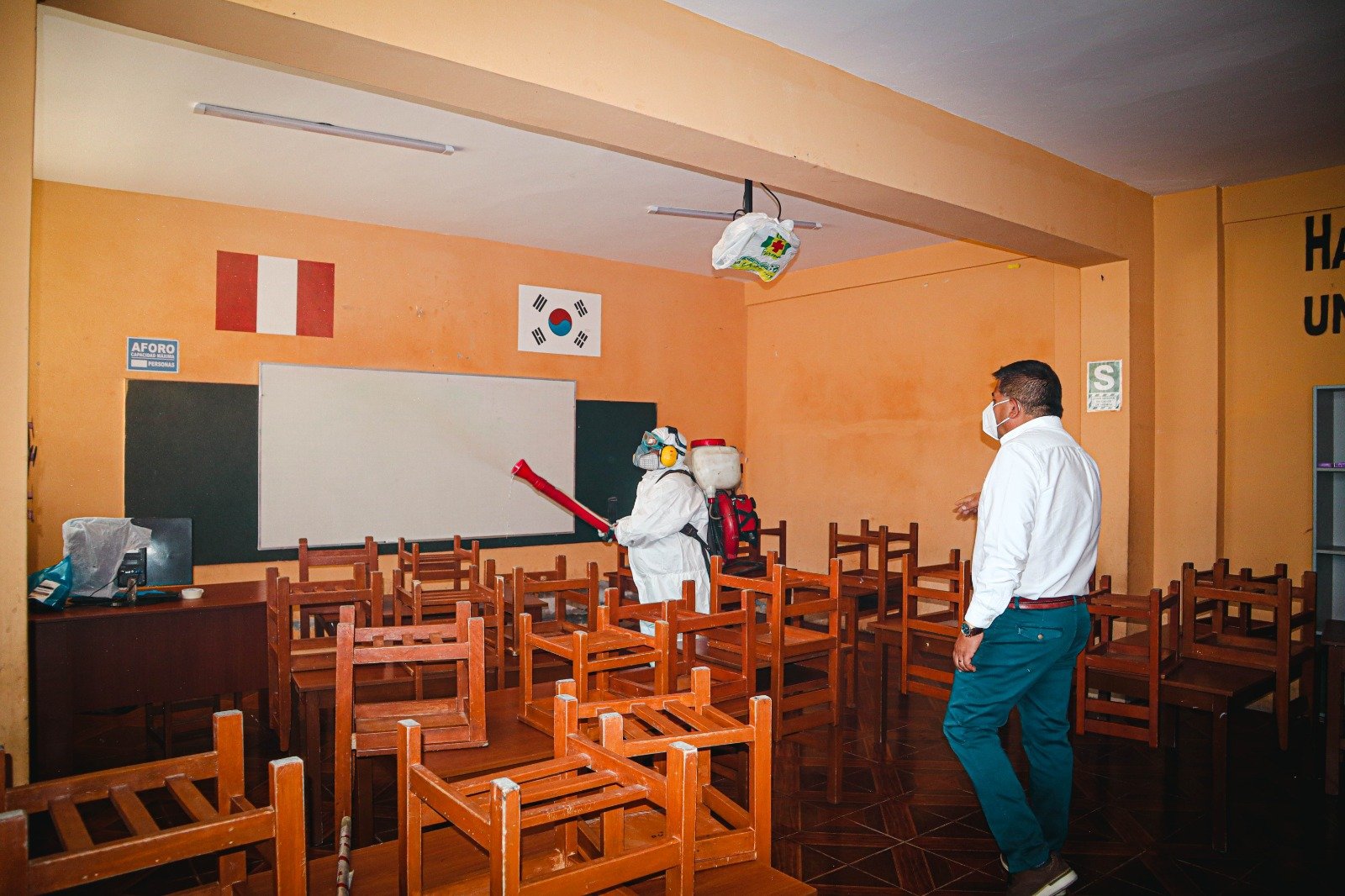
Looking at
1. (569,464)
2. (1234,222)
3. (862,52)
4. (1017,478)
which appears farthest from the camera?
(569,464)

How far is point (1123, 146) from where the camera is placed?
404cm

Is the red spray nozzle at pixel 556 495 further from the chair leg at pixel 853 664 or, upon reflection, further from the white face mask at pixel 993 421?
the white face mask at pixel 993 421

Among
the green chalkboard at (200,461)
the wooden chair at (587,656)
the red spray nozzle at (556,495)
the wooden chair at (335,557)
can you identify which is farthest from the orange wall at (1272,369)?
the green chalkboard at (200,461)

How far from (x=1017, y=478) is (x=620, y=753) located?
1.49 meters

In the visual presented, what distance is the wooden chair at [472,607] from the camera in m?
3.06

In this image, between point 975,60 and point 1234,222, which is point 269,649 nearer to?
point 975,60

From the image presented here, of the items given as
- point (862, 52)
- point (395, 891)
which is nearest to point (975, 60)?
point (862, 52)

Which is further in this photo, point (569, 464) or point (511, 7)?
point (569, 464)

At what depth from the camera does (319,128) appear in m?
3.79

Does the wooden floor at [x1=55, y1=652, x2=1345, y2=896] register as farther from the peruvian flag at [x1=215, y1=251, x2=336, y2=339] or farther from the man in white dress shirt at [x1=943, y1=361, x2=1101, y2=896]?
the peruvian flag at [x1=215, y1=251, x2=336, y2=339]

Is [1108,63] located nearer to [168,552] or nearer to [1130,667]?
[1130,667]

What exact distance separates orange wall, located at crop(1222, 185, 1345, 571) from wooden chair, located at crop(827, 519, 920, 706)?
178 cm

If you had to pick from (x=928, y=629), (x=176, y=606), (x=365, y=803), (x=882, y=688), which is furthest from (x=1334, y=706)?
(x=176, y=606)

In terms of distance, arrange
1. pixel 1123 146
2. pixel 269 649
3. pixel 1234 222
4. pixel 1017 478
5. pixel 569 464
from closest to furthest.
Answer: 1. pixel 1017 478
2. pixel 269 649
3. pixel 1123 146
4. pixel 1234 222
5. pixel 569 464
